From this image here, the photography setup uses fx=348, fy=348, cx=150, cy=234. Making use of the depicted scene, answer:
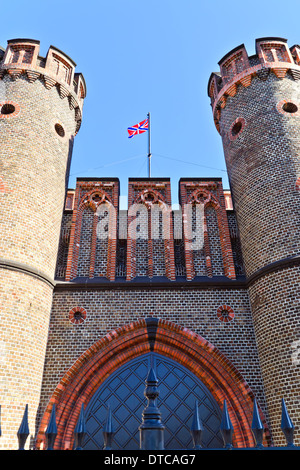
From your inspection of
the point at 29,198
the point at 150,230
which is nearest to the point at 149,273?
the point at 150,230

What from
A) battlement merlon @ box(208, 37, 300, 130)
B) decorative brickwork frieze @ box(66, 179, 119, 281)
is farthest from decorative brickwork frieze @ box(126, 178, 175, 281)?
battlement merlon @ box(208, 37, 300, 130)

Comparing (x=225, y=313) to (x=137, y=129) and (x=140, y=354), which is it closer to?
(x=140, y=354)

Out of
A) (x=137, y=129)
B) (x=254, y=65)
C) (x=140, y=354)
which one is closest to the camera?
(x=140, y=354)

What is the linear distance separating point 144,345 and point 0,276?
12.1 feet

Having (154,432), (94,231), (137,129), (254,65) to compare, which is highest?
(137,129)

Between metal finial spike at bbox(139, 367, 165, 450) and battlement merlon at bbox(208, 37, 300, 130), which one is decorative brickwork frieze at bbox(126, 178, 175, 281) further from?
metal finial spike at bbox(139, 367, 165, 450)

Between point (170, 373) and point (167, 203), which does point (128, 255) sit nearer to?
point (167, 203)

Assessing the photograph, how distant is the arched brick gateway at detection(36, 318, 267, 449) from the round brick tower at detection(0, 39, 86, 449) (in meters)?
0.62

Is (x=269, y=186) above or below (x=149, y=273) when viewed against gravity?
above

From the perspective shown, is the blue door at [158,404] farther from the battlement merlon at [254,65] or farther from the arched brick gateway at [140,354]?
the battlement merlon at [254,65]

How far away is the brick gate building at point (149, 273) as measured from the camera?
24.6 feet

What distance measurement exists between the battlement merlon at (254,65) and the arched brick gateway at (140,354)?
7.98m

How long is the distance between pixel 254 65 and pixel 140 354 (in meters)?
9.63

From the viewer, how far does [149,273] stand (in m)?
9.24
